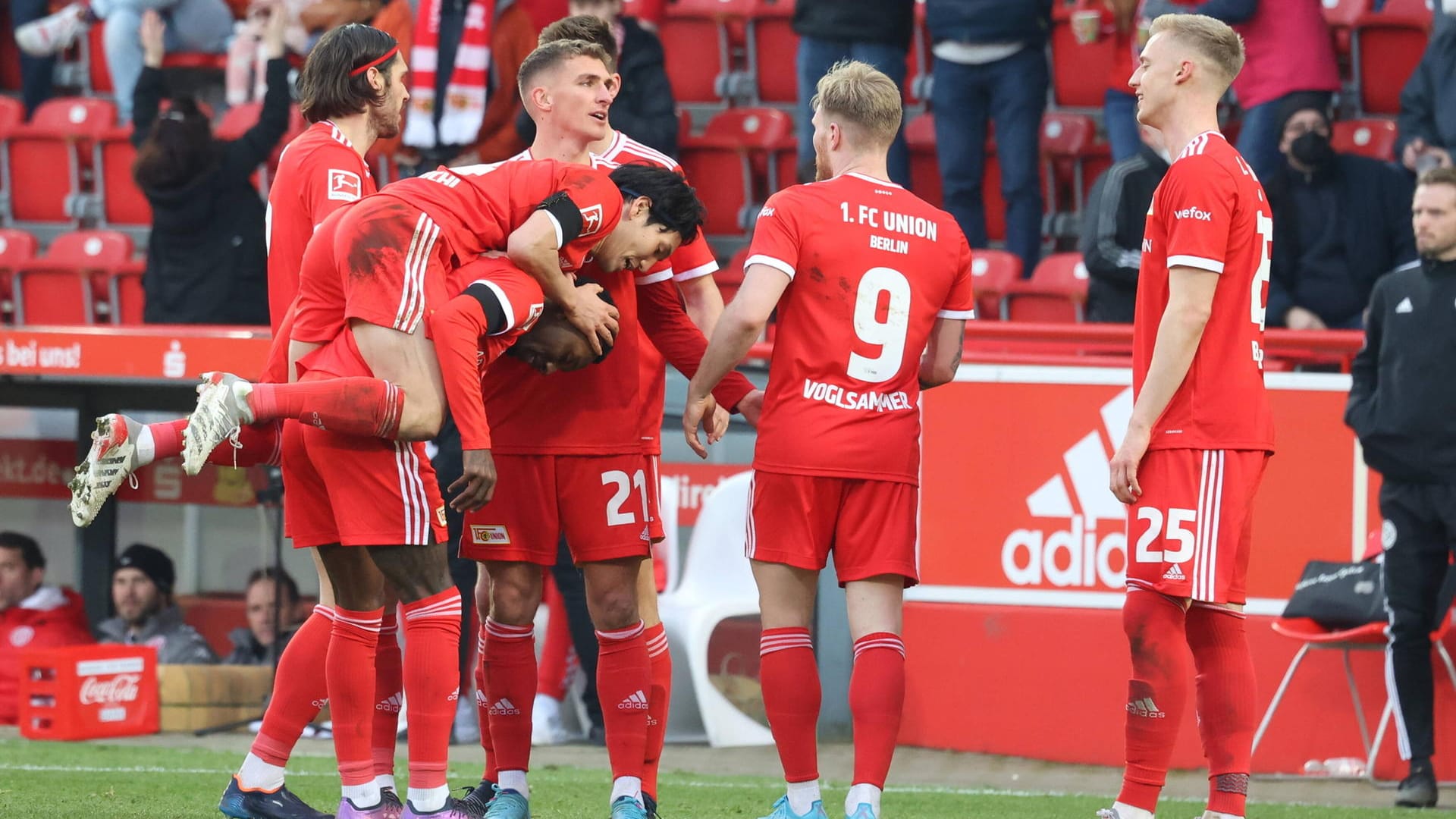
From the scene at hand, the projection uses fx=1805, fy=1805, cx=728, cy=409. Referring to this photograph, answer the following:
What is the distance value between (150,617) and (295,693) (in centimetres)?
475

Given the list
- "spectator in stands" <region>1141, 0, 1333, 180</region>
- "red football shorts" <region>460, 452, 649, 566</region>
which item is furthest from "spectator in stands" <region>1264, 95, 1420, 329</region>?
Result: "red football shorts" <region>460, 452, 649, 566</region>

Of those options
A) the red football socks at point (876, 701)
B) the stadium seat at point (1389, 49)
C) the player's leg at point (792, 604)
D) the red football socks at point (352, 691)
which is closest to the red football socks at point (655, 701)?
the player's leg at point (792, 604)

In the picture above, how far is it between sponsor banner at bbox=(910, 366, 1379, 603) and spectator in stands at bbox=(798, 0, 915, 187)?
6.31 ft

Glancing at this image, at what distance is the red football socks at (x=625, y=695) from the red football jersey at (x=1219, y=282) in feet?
4.93

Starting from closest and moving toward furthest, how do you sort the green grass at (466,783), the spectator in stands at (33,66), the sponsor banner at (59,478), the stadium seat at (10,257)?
the green grass at (466,783), the sponsor banner at (59,478), the stadium seat at (10,257), the spectator in stands at (33,66)

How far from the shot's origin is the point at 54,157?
12.2 m

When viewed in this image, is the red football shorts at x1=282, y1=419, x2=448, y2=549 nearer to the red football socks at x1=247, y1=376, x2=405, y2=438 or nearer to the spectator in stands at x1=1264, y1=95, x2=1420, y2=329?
the red football socks at x1=247, y1=376, x2=405, y2=438

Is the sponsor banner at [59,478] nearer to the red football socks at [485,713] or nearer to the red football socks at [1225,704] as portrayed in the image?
the red football socks at [485,713]

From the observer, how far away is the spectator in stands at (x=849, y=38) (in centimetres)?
930

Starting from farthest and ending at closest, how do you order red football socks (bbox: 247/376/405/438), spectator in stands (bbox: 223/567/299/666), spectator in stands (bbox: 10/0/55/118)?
spectator in stands (bbox: 10/0/55/118)
spectator in stands (bbox: 223/567/299/666)
red football socks (bbox: 247/376/405/438)

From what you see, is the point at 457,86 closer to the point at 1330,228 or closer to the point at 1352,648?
the point at 1330,228

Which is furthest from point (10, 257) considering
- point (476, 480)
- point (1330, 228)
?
point (476, 480)

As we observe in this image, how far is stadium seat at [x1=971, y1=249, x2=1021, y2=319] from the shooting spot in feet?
30.2

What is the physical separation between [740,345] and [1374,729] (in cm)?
373
